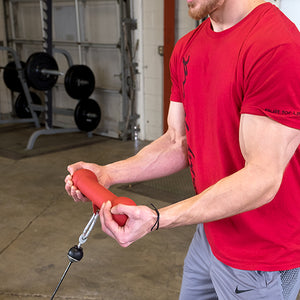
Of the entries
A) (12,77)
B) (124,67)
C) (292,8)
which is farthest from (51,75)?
(292,8)

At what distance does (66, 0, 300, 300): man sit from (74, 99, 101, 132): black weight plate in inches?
175

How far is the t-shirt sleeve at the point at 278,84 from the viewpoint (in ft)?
2.68

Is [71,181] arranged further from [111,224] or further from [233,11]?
[233,11]

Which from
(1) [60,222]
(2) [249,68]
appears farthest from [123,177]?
(1) [60,222]

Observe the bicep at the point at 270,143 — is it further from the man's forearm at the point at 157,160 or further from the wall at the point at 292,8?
the wall at the point at 292,8

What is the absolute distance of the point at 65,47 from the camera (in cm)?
641

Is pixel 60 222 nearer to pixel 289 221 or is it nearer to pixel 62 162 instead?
pixel 62 162

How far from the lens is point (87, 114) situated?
5645 millimetres

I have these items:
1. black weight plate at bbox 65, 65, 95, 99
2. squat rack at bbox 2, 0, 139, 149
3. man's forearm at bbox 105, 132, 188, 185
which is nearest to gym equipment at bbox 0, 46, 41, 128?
squat rack at bbox 2, 0, 139, 149

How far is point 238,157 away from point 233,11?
0.35 metres

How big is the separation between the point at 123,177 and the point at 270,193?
526 millimetres

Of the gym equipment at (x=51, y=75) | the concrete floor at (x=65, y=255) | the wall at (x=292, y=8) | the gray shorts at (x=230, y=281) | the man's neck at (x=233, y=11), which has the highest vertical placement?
the wall at (x=292, y=8)

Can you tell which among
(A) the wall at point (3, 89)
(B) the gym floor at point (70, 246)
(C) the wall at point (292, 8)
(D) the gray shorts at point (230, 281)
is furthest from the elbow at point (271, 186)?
(A) the wall at point (3, 89)

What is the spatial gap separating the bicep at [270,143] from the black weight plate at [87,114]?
16.0ft
